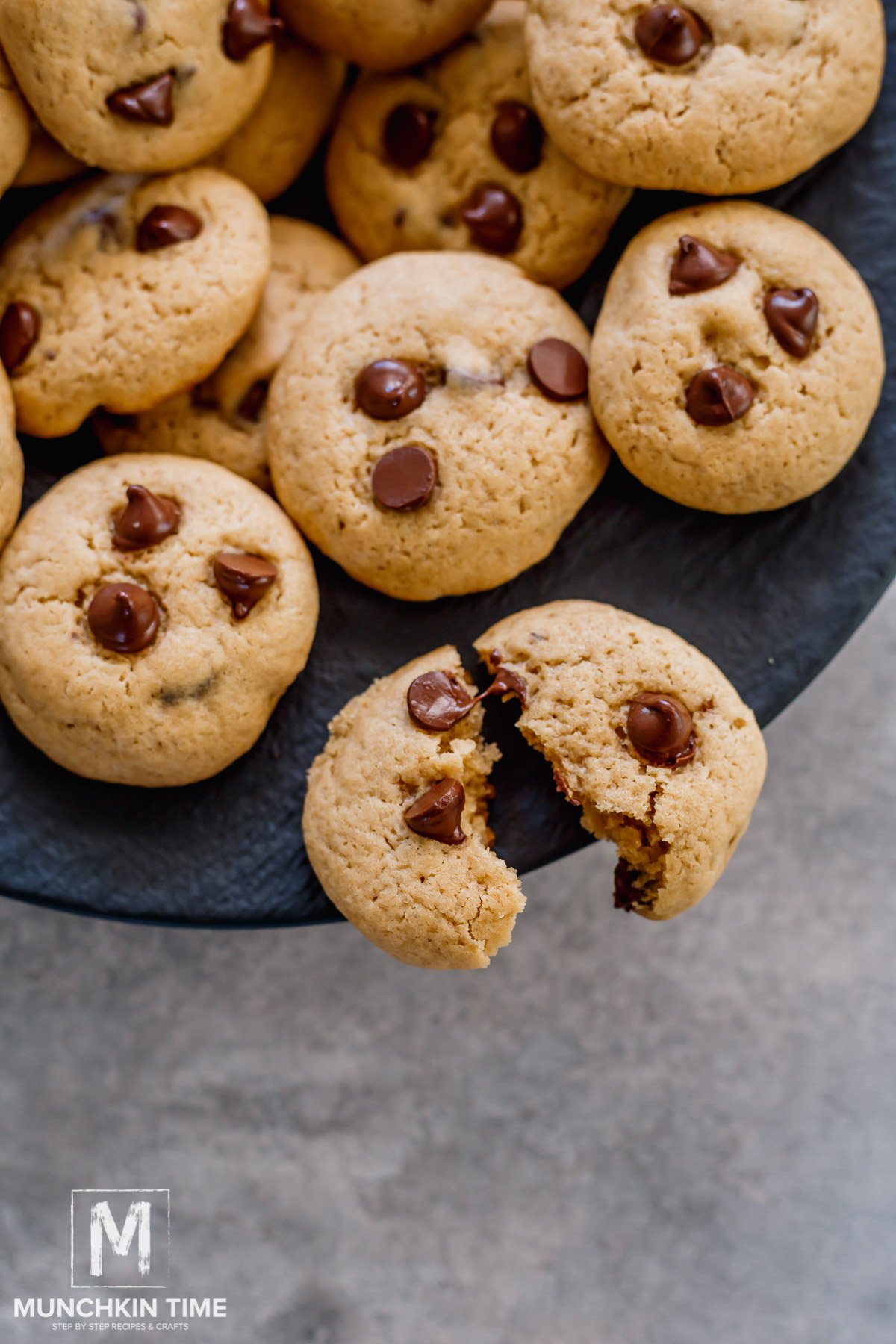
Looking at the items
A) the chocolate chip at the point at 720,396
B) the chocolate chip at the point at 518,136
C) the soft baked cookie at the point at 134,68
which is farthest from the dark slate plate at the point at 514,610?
the soft baked cookie at the point at 134,68

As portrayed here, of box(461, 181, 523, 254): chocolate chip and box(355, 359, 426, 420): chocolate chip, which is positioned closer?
box(355, 359, 426, 420): chocolate chip

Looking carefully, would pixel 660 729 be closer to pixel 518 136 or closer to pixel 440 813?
pixel 440 813

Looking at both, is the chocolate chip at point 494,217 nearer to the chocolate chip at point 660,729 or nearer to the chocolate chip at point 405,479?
the chocolate chip at point 405,479

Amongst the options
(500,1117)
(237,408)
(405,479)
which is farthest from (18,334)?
(500,1117)

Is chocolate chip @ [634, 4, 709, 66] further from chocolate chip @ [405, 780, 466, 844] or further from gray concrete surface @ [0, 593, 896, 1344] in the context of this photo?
gray concrete surface @ [0, 593, 896, 1344]

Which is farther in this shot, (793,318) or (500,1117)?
(500,1117)

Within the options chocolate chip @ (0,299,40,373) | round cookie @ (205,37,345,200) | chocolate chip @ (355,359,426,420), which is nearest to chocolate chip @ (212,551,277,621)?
chocolate chip @ (355,359,426,420)

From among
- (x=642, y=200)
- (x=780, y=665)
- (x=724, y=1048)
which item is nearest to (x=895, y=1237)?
(x=724, y=1048)
